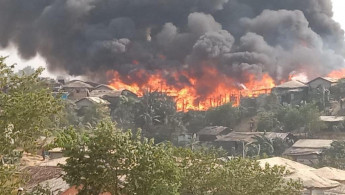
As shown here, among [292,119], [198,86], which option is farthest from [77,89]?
[292,119]

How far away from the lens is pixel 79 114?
66062mm

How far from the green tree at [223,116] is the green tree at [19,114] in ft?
175

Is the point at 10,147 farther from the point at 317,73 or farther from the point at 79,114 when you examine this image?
the point at 317,73

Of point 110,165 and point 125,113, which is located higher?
point 125,113

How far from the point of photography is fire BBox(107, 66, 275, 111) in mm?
82562

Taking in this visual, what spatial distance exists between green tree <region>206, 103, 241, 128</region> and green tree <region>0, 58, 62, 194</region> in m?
53.5

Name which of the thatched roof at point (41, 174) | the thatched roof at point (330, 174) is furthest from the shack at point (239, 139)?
the thatched roof at point (41, 174)

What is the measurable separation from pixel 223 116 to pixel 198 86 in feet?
69.8

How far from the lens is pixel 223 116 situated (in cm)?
6694

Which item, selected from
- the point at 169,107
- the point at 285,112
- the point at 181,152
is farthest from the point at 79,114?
the point at 181,152

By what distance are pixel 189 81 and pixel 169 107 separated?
1148 inches

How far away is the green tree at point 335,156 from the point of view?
4475 cm

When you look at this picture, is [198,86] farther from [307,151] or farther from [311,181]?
[311,181]

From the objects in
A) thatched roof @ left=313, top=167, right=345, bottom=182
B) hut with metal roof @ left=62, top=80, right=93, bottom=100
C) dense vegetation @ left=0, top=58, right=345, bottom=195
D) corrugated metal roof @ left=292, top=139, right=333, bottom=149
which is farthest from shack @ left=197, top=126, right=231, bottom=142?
dense vegetation @ left=0, top=58, right=345, bottom=195
